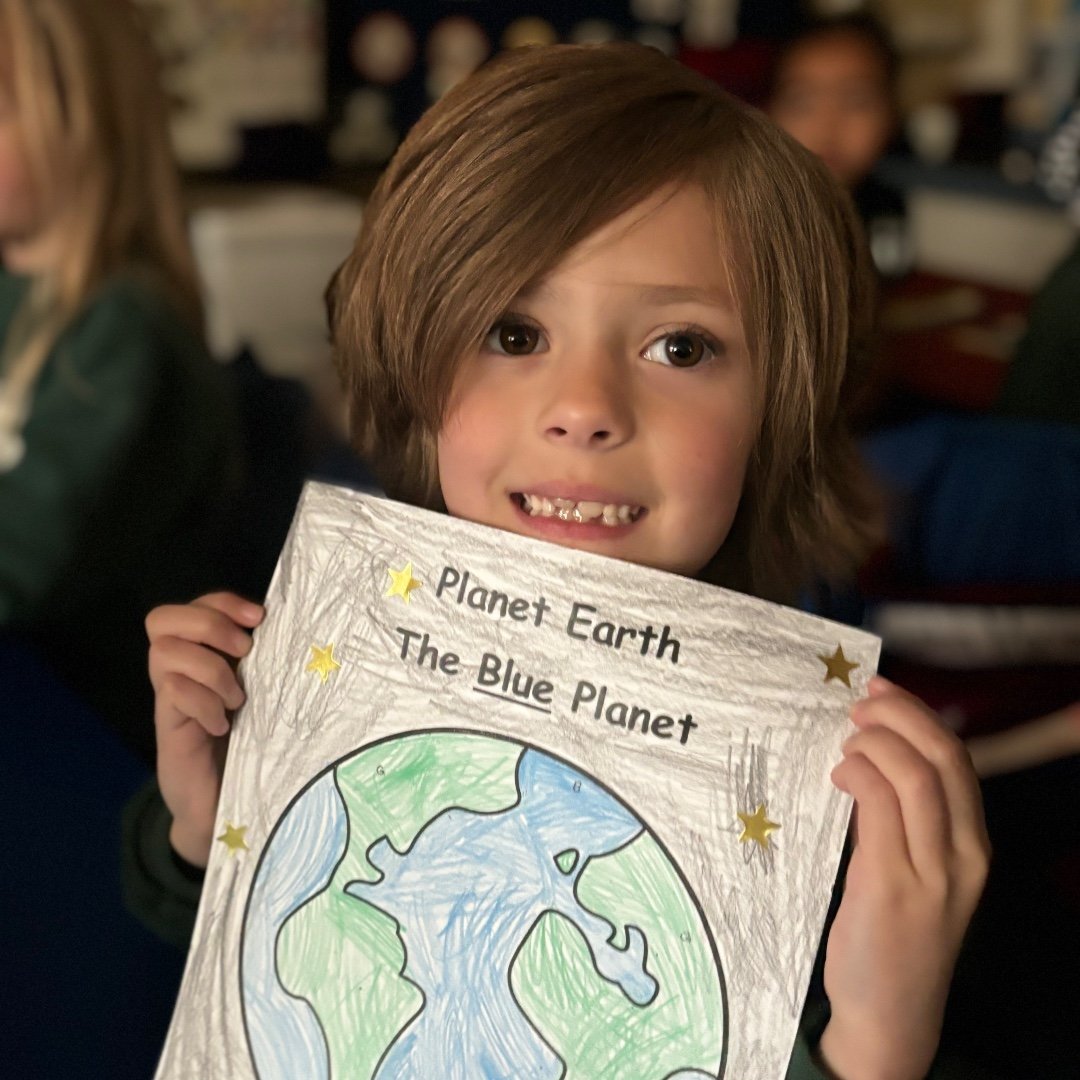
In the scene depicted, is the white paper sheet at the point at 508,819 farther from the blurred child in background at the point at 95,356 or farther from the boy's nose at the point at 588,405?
the blurred child in background at the point at 95,356

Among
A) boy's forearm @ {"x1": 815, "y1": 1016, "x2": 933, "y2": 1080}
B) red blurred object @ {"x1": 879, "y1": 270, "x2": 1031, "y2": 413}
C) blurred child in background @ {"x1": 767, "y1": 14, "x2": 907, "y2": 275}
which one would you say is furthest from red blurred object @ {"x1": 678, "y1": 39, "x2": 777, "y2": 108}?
boy's forearm @ {"x1": 815, "y1": 1016, "x2": 933, "y2": 1080}

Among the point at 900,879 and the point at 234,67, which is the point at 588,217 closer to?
the point at 900,879

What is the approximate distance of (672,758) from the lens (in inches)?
21.4

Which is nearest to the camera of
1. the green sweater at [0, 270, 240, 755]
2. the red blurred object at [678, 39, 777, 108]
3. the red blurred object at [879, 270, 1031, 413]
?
the green sweater at [0, 270, 240, 755]

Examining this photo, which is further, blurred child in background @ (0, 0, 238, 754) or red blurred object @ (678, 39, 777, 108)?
red blurred object @ (678, 39, 777, 108)

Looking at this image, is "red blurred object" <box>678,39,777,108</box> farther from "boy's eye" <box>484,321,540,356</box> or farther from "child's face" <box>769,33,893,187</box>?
"boy's eye" <box>484,321,540,356</box>

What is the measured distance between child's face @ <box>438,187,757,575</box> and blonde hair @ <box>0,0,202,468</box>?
787 millimetres

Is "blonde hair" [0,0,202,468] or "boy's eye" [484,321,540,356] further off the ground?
"blonde hair" [0,0,202,468]

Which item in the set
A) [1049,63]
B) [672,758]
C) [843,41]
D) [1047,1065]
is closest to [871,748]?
[672,758]

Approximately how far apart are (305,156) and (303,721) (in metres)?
2.23

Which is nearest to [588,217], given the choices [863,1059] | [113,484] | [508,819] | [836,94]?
[508,819]

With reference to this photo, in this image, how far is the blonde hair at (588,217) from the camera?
23.0 inches

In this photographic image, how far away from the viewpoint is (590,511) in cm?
60

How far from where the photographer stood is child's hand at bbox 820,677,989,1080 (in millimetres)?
527
